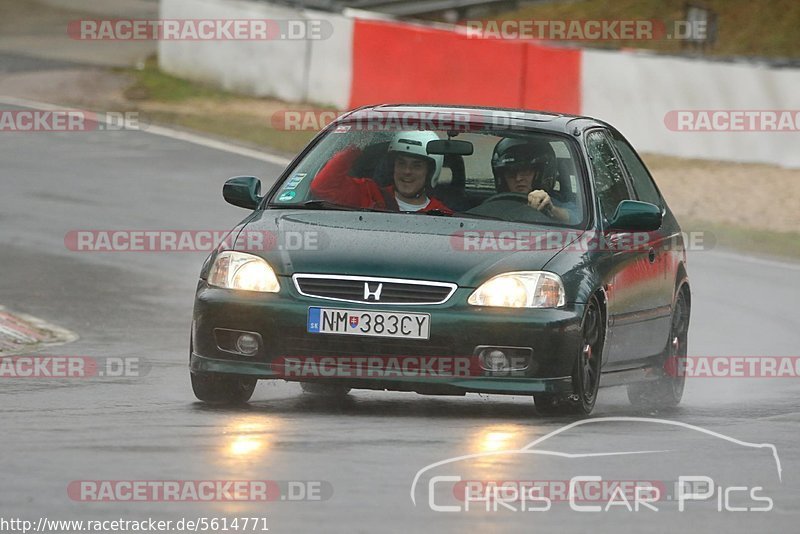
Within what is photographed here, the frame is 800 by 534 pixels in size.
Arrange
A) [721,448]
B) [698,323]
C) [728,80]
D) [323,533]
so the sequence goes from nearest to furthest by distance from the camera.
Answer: [323,533], [721,448], [698,323], [728,80]

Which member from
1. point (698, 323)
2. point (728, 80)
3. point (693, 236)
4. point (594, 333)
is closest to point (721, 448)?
point (594, 333)

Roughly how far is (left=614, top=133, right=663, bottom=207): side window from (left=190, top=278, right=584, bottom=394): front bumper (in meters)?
2.16

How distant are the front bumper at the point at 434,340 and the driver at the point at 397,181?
1.03 m

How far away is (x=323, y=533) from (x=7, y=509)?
1108 millimetres

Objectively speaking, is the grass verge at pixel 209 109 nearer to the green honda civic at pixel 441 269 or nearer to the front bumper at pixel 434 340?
the green honda civic at pixel 441 269

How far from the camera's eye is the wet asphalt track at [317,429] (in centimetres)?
711

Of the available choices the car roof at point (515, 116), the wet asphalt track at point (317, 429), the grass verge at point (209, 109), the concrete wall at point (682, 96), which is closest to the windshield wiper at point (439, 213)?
the car roof at point (515, 116)

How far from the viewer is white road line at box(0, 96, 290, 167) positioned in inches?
961

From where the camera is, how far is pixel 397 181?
10328 mm

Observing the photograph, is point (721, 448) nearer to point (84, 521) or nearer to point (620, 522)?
point (620, 522)

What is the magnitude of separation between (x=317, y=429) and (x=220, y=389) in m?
0.94

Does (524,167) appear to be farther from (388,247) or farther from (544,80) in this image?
(544,80)

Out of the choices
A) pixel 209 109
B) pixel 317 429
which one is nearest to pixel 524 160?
pixel 317 429

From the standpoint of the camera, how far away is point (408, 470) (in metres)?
7.91
